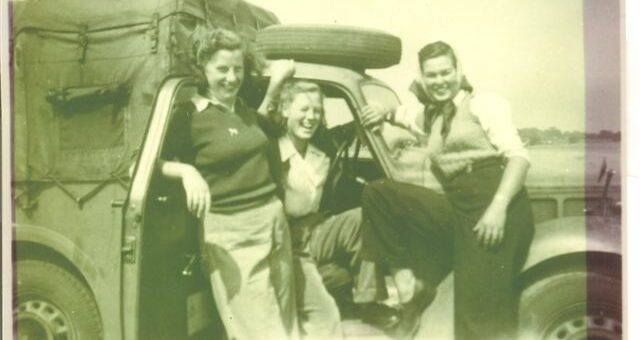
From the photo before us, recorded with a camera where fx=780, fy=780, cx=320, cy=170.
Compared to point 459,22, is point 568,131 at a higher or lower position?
lower

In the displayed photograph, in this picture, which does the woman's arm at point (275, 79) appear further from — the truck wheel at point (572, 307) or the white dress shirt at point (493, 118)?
the truck wheel at point (572, 307)

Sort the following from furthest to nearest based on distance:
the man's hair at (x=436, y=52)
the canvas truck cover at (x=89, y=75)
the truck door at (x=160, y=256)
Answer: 1. the man's hair at (x=436, y=52)
2. the canvas truck cover at (x=89, y=75)
3. the truck door at (x=160, y=256)

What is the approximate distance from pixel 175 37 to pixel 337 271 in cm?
147

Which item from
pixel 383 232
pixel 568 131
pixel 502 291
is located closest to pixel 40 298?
pixel 383 232

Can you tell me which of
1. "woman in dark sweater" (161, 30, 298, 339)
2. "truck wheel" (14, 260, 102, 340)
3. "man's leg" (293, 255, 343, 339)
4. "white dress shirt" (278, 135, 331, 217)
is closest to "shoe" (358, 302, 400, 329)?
"man's leg" (293, 255, 343, 339)

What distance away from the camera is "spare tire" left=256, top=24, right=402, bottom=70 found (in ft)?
13.4

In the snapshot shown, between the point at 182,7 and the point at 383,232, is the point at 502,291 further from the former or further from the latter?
the point at 182,7

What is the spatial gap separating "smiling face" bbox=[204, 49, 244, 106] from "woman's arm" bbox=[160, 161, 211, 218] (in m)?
0.41

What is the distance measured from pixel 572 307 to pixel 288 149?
170 cm

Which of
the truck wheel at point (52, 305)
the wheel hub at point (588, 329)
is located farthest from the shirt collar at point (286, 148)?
the wheel hub at point (588, 329)

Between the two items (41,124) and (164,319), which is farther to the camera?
(41,124)

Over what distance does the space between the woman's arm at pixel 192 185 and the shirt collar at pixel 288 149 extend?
1.41ft

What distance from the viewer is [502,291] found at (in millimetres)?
4070

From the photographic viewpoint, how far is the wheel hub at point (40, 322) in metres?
4.19
